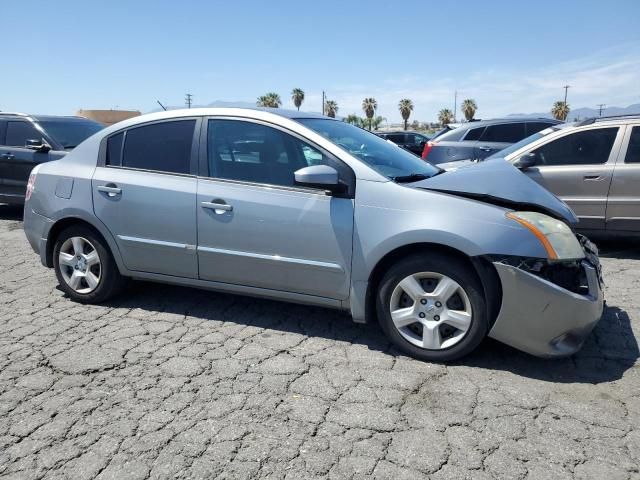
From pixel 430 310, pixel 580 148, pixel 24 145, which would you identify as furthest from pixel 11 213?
pixel 580 148

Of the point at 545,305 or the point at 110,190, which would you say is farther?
the point at 110,190

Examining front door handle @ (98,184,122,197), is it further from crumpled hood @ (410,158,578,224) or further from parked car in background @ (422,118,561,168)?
parked car in background @ (422,118,561,168)

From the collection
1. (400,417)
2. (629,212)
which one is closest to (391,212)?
(400,417)

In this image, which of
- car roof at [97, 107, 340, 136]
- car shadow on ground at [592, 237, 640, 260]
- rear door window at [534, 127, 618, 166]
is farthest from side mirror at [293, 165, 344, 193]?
car shadow on ground at [592, 237, 640, 260]

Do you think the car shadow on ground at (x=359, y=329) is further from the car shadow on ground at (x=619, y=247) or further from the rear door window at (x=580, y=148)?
the rear door window at (x=580, y=148)

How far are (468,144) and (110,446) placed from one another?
803 cm

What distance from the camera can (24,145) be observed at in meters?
8.07

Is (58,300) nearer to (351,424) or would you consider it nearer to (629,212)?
(351,424)

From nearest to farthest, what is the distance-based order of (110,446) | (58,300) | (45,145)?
(110,446) → (58,300) → (45,145)

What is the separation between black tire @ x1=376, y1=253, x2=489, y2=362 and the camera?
3.11 metres

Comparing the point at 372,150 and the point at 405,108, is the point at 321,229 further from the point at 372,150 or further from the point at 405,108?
the point at 405,108

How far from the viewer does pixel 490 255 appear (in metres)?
3.04

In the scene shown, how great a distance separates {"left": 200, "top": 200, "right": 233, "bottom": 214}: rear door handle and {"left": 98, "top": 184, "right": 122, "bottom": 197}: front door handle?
0.80 m

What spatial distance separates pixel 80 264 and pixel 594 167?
5506mm
